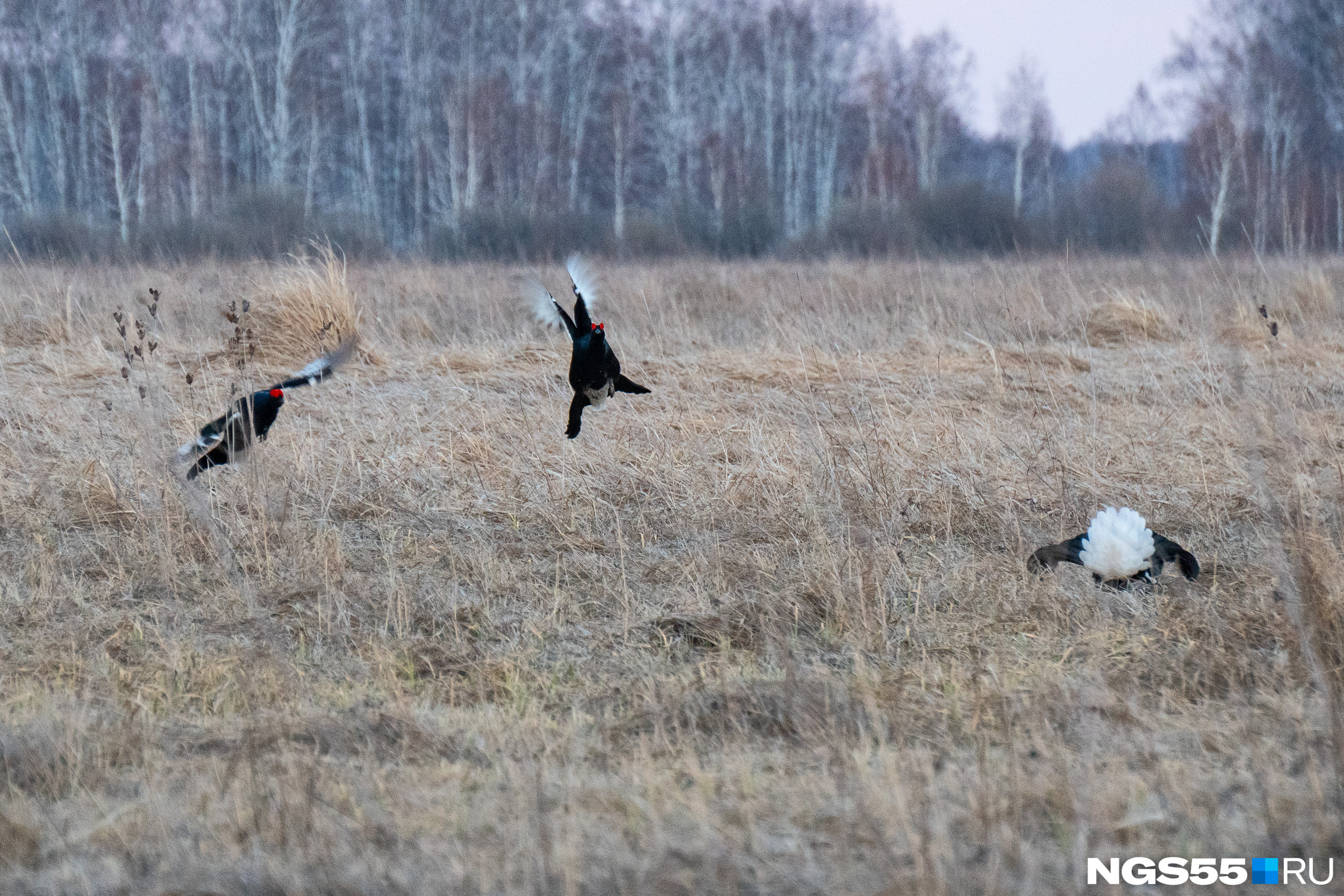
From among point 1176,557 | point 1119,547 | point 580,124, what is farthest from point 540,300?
point 580,124

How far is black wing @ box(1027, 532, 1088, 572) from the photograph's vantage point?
10.7 ft

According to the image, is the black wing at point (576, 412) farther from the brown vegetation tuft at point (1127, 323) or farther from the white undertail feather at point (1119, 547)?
the brown vegetation tuft at point (1127, 323)

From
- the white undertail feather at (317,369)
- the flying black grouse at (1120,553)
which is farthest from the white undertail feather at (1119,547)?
the white undertail feather at (317,369)

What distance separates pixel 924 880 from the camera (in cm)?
166

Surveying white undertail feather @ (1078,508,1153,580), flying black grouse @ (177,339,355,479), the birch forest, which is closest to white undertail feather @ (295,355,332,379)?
flying black grouse @ (177,339,355,479)

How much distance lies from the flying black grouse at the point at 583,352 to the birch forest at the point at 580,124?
628 inches

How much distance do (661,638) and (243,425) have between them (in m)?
1.56

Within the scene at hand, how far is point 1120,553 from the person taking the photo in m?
3.11

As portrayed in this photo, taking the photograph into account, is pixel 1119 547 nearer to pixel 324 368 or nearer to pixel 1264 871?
pixel 1264 871

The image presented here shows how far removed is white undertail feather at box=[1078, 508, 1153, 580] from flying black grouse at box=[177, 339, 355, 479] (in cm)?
252

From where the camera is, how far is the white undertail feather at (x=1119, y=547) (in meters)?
3.11

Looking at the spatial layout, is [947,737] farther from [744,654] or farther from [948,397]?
[948,397]

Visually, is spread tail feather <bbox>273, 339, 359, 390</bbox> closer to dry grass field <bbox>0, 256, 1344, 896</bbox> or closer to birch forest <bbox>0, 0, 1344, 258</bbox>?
dry grass field <bbox>0, 256, 1344, 896</bbox>

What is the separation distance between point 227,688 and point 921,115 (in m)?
27.8
